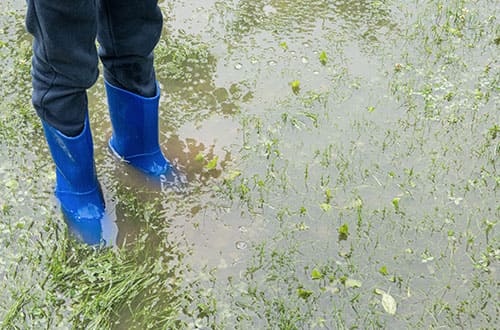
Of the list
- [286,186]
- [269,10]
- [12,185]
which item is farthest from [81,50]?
[269,10]

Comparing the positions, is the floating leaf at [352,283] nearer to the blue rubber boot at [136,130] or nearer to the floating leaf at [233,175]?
the floating leaf at [233,175]

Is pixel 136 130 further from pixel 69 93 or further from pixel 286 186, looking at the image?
pixel 286 186

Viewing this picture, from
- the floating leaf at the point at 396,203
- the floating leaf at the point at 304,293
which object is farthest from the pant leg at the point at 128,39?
the floating leaf at the point at 396,203

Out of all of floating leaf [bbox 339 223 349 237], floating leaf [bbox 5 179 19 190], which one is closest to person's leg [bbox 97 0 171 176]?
floating leaf [bbox 5 179 19 190]

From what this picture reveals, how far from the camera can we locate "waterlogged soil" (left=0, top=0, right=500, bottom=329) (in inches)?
91.8

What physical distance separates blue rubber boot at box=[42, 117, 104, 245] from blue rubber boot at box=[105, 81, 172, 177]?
21cm

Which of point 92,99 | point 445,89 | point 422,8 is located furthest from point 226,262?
point 422,8

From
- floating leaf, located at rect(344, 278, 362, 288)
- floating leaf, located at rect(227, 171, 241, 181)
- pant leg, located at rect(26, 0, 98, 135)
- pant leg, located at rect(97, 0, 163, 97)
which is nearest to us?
pant leg, located at rect(26, 0, 98, 135)

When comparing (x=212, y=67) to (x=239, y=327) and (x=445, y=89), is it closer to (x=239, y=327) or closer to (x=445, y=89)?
(x=445, y=89)

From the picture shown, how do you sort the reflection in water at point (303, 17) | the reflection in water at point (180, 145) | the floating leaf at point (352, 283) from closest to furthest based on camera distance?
the floating leaf at point (352, 283) → the reflection in water at point (180, 145) → the reflection in water at point (303, 17)

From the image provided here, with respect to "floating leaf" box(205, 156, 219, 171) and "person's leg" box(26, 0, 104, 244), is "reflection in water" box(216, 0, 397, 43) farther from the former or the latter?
"person's leg" box(26, 0, 104, 244)

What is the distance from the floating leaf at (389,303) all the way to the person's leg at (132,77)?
1127 millimetres

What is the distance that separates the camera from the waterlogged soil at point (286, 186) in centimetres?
233

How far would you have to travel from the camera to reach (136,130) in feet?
8.86
